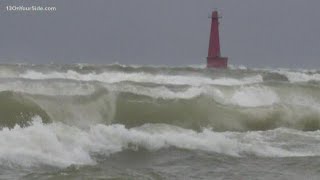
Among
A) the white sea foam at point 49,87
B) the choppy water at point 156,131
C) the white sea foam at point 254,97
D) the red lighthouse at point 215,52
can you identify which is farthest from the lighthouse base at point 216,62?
the white sea foam at point 49,87

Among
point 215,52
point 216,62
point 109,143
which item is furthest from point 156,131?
point 215,52

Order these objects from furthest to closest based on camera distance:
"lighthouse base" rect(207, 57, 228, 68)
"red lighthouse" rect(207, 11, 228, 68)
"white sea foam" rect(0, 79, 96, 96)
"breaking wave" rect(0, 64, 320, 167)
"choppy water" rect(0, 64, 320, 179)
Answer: "red lighthouse" rect(207, 11, 228, 68) → "lighthouse base" rect(207, 57, 228, 68) → "white sea foam" rect(0, 79, 96, 96) → "breaking wave" rect(0, 64, 320, 167) → "choppy water" rect(0, 64, 320, 179)

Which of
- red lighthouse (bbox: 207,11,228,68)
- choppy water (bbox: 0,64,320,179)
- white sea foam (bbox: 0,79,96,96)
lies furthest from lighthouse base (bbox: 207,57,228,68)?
white sea foam (bbox: 0,79,96,96)

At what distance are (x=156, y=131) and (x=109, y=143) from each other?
132 cm

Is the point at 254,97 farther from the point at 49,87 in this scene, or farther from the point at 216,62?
the point at 216,62

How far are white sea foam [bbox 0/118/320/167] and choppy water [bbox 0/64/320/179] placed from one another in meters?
0.01

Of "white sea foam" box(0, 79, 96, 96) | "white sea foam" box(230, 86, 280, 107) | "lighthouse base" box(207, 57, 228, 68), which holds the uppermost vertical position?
"white sea foam" box(0, 79, 96, 96)

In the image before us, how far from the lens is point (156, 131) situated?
943 centimetres

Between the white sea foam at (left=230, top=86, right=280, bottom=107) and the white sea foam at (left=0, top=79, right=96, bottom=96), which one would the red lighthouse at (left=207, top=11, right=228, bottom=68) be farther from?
the white sea foam at (left=0, top=79, right=96, bottom=96)

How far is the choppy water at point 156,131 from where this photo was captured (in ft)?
22.1

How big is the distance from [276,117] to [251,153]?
4.78 meters

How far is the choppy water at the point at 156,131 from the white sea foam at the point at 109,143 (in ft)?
0.05

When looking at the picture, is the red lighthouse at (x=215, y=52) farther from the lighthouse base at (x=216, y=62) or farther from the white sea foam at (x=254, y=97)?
the white sea foam at (x=254, y=97)

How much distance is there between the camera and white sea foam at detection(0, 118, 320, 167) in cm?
687
